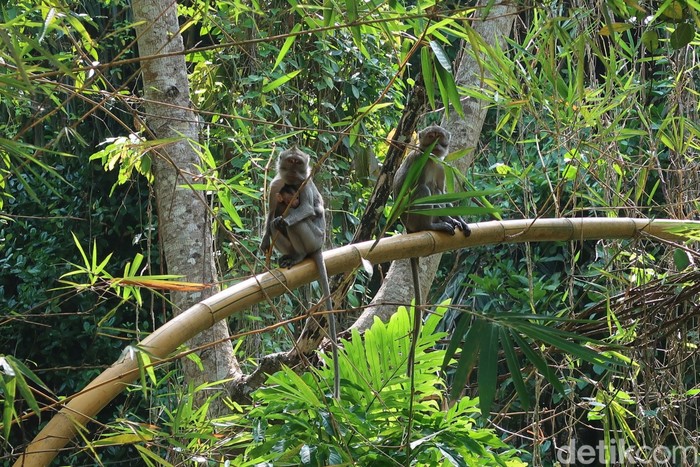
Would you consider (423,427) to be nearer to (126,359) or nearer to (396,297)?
(126,359)

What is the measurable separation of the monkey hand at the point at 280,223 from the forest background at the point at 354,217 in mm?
242

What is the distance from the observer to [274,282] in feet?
8.19

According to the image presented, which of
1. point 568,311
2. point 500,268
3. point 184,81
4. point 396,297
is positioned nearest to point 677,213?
point 568,311

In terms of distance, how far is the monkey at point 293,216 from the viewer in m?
3.57

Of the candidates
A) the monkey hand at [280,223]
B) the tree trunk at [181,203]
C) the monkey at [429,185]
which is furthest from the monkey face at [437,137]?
the tree trunk at [181,203]

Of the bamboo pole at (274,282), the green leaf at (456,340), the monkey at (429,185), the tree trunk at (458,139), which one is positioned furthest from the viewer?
the tree trunk at (458,139)

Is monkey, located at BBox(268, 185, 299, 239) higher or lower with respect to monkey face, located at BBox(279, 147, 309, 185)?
lower

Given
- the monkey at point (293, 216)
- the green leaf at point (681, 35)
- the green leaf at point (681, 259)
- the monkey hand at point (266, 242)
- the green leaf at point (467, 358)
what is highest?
the green leaf at point (681, 35)

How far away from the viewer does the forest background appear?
2123 mm

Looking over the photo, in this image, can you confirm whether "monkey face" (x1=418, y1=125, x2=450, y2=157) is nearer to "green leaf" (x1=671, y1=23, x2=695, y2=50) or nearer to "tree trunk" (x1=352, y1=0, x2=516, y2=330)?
"tree trunk" (x1=352, y1=0, x2=516, y2=330)

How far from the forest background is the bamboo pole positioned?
0.25 ft

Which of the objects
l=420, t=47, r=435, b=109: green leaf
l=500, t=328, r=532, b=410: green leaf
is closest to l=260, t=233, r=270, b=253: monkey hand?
l=420, t=47, r=435, b=109: green leaf

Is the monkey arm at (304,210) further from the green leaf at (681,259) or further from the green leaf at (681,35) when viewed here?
the green leaf at (681,35)

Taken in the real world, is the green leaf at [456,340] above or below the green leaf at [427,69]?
below
